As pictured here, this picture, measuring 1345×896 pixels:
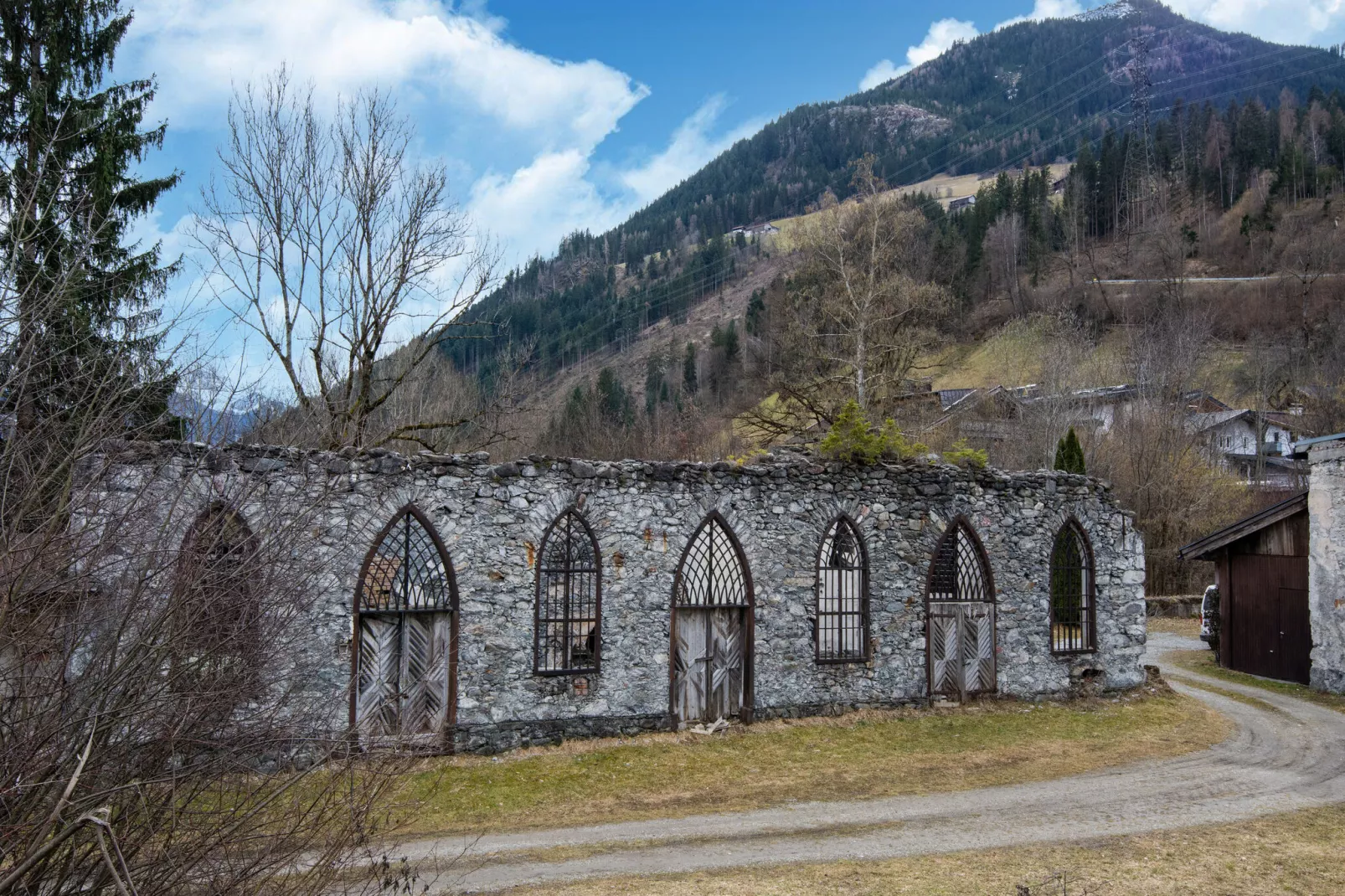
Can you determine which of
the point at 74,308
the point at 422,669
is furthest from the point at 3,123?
the point at 422,669

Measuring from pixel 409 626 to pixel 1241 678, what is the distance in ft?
64.8

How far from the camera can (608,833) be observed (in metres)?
10.2

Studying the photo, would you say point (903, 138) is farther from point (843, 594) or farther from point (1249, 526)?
point (843, 594)

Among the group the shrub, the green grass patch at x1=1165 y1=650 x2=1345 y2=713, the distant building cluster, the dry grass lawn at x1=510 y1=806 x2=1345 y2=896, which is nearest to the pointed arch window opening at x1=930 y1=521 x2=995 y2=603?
the shrub

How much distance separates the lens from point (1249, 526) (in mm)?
20172

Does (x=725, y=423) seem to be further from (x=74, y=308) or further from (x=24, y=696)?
(x=24, y=696)

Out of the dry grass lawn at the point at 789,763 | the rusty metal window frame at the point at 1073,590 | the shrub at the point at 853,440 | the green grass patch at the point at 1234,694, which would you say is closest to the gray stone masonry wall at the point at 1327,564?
the green grass patch at the point at 1234,694

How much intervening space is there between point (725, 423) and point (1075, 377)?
1861 centimetres

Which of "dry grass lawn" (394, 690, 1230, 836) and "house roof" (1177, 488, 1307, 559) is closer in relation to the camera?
"dry grass lawn" (394, 690, 1230, 836)

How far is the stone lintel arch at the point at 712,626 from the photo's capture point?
46.4ft

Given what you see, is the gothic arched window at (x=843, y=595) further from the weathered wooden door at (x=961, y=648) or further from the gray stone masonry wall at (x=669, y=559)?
the weathered wooden door at (x=961, y=648)

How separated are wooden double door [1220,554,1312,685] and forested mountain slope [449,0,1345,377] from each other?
220 ft

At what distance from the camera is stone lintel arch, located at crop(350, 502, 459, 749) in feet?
40.9

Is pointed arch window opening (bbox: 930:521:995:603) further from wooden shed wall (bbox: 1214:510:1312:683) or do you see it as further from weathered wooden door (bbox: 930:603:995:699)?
wooden shed wall (bbox: 1214:510:1312:683)
